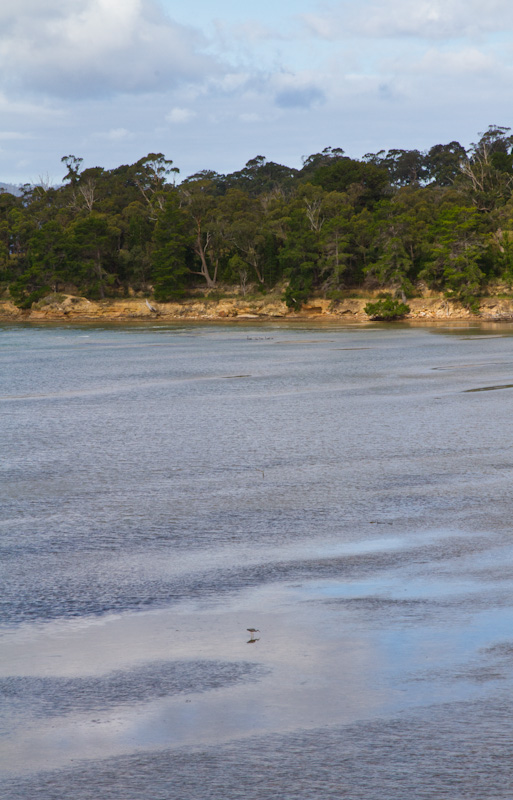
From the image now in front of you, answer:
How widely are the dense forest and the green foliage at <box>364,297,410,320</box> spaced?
198 cm

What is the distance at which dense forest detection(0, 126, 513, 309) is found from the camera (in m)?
66.8

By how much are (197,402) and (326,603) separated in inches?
523

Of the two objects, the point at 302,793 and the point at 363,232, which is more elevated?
the point at 363,232

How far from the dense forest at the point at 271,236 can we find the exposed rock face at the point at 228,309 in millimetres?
1196

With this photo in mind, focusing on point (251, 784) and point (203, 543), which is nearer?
point (251, 784)

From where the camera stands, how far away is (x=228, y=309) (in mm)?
78250

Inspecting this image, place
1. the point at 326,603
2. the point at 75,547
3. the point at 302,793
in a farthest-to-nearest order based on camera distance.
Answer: the point at 75,547 → the point at 326,603 → the point at 302,793

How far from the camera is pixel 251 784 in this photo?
3572 mm

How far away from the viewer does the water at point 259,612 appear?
3.73 m

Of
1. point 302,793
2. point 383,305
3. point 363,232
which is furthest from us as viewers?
point 363,232

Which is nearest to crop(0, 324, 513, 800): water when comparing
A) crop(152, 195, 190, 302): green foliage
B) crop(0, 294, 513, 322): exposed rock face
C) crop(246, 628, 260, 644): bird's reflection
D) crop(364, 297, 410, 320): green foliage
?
crop(246, 628, 260, 644): bird's reflection

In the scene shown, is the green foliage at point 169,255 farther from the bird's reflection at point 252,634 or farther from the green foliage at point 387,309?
the bird's reflection at point 252,634

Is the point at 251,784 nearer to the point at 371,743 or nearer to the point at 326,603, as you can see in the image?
the point at 371,743

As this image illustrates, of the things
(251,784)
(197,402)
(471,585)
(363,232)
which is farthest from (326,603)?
(363,232)
